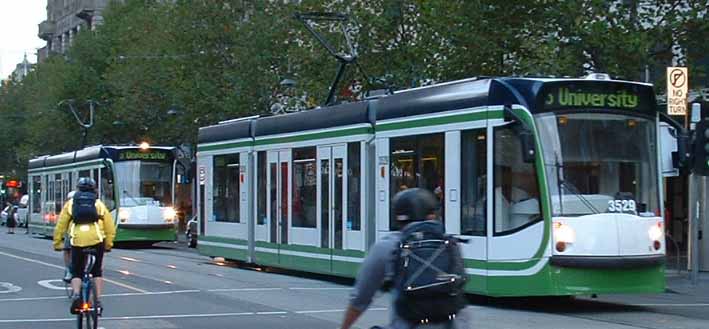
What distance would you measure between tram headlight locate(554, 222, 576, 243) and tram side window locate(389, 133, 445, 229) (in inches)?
83.3

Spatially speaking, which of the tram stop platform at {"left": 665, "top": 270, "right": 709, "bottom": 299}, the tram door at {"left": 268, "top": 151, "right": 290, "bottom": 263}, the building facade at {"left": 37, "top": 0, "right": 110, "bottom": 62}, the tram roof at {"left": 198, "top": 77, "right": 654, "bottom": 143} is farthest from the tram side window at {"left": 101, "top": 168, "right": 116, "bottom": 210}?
the building facade at {"left": 37, "top": 0, "right": 110, "bottom": 62}

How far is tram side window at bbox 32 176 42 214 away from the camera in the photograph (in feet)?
160

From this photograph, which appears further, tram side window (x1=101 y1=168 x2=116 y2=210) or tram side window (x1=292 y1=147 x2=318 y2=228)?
tram side window (x1=101 y1=168 x2=116 y2=210)

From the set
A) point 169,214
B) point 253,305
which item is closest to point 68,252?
point 253,305

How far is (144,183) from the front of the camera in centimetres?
3784

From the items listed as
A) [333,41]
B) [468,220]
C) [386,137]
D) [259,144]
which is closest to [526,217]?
[468,220]

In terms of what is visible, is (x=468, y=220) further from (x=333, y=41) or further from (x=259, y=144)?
(x=333, y=41)

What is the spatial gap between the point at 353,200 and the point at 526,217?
534cm

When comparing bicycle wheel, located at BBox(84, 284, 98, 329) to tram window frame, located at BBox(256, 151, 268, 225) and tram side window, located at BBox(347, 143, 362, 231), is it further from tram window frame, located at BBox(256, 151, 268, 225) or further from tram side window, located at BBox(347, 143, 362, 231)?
tram window frame, located at BBox(256, 151, 268, 225)

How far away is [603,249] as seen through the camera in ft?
54.3

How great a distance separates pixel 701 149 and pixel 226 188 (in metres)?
10.5

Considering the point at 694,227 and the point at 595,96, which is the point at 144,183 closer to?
the point at 694,227

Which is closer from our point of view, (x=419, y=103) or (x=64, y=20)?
(x=419, y=103)

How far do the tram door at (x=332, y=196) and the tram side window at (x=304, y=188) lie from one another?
31cm
